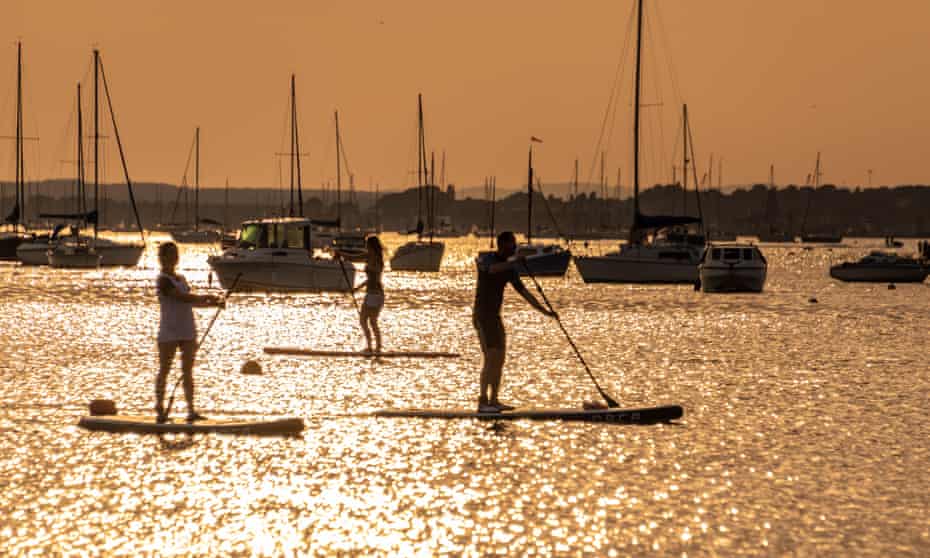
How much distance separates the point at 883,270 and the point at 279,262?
33.6 metres

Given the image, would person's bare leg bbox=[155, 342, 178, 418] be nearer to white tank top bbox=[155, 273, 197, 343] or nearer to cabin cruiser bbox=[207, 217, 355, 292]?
white tank top bbox=[155, 273, 197, 343]

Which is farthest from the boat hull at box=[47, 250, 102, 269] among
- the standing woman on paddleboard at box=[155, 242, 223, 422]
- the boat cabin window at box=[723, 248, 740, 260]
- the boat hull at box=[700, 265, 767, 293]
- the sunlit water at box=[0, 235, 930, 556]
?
the standing woman on paddleboard at box=[155, 242, 223, 422]

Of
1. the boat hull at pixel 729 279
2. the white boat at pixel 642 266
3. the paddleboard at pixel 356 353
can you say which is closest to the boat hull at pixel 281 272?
the boat hull at pixel 729 279

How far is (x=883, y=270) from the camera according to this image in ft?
220

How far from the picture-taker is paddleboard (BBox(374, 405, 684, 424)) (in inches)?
551

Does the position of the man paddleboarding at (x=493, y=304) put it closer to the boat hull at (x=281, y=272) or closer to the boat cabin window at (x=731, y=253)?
the boat hull at (x=281, y=272)

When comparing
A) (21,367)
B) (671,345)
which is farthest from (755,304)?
(21,367)

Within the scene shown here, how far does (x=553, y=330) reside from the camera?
2942 cm

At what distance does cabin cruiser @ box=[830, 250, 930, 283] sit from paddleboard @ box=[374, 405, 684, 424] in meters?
55.5

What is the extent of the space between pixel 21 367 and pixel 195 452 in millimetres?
8944

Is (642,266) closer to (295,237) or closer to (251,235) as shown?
(295,237)

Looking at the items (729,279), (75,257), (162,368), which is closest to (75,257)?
(75,257)

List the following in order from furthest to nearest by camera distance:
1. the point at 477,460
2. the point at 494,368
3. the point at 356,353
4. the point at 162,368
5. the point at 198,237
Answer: the point at 198,237
the point at 356,353
the point at 494,368
the point at 162,368
the point at 477,460

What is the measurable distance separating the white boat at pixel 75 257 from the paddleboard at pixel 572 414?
67794 mm
